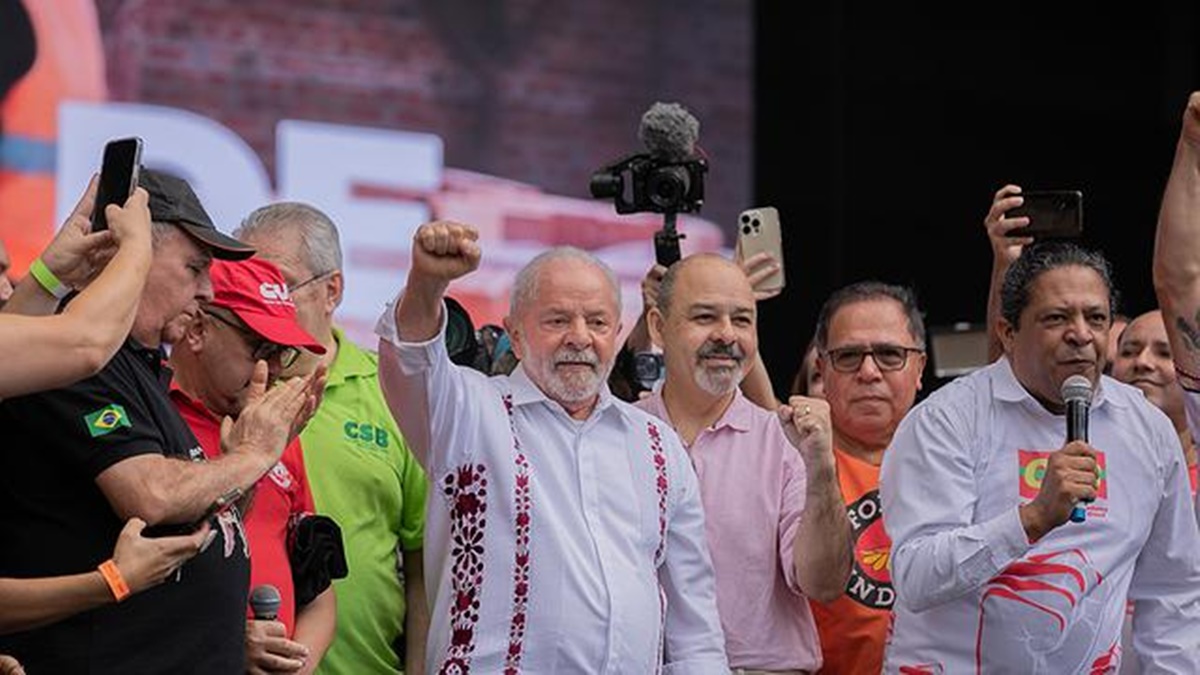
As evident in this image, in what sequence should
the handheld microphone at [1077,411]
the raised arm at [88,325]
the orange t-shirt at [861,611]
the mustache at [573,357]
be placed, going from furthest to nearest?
1. the orange t-shirt at [861,611]
2. the mustache at [573,357]
3. the handheld microphone at [1077,411]
4. the raised arm at [88,325]

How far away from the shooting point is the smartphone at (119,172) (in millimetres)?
3311

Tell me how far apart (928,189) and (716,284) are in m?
4.18

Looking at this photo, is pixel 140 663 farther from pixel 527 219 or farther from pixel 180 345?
pixel 527 219

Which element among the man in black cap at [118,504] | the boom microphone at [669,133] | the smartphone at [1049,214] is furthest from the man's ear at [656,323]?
the man in black cap at [118,504]

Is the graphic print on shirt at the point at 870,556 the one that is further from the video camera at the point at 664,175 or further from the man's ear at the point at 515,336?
the man's ear at the point at 515,336

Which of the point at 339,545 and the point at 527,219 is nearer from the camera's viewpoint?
the point at 339,545

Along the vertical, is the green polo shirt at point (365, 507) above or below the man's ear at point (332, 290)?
below

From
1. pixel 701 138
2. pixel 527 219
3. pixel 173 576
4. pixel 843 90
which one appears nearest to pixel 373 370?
pixel 173 576

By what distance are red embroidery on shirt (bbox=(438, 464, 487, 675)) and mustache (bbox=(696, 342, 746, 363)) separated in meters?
0.75

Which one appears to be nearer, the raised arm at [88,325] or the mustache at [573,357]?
the raised arm at [88,325]

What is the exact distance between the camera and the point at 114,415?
328 centimetres

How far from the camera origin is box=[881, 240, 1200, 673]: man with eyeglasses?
13.7 ft

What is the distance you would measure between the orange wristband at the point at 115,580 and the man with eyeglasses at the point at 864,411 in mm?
1913

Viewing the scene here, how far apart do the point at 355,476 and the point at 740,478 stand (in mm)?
792
